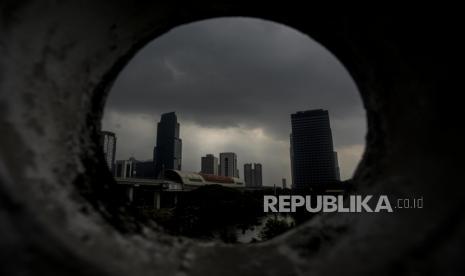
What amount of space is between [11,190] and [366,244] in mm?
1351

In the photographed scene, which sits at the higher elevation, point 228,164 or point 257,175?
point 228,164

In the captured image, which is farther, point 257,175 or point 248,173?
point 257,175

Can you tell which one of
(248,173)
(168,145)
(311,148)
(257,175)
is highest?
(168,145)

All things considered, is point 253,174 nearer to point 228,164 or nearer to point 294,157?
point 228,164

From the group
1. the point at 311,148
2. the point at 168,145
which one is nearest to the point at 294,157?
the point at 311,148

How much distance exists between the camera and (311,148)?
63.9 m

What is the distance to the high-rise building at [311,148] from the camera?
60.5m

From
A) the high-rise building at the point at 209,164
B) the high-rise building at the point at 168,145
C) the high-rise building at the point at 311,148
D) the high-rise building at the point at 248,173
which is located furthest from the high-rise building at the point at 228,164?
the high-rise building at the point at 311,148

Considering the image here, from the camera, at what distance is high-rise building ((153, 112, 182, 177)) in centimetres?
7225

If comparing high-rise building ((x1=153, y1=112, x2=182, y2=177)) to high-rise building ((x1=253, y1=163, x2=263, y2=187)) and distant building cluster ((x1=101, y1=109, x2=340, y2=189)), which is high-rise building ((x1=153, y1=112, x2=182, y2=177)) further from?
high-rise building ((x1=253, y1=163, x2=263, y2=187))

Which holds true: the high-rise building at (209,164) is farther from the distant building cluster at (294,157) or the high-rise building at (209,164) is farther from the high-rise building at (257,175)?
the high-rise building at (257,175)

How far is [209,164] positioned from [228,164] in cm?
610

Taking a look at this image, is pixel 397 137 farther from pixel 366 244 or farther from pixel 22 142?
pixel 22 142

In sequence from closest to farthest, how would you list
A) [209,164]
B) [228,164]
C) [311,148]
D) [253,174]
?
[311,148]
[209,164]
[228,164]
[253,174]
